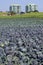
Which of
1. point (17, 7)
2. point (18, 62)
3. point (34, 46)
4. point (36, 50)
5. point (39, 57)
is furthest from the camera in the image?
point (17, 7)

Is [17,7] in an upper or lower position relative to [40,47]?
lower

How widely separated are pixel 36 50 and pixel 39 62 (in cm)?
65

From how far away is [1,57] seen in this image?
537 cm

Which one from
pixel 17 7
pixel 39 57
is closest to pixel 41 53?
pixel 39 57

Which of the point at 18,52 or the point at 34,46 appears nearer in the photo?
the point at 18,52

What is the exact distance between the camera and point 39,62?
5270mm

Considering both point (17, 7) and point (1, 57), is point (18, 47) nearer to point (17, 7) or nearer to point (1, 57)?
point (1, 57)

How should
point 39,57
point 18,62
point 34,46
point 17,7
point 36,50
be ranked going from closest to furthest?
point 18,62
point 39,57
point 36,50
point 34,46
point 17,7

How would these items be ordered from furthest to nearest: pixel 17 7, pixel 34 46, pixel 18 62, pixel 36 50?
pixel 17 7
pixel 34 46
pixel 36 50
pixel 18 62

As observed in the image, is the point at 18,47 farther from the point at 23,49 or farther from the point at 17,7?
A: the point at 17,7

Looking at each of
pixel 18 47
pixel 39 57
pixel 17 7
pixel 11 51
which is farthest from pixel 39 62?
pixel 17 7

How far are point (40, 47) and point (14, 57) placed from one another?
1215mm

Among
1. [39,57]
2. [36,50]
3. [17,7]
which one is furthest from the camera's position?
[17,7]

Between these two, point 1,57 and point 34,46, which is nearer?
point 1,57
